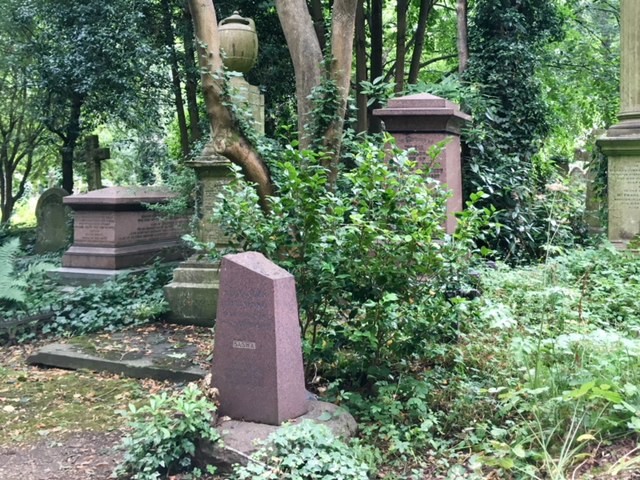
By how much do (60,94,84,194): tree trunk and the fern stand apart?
6781 millimetres

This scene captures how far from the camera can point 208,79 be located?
5367 mm

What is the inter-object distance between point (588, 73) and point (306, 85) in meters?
10.2

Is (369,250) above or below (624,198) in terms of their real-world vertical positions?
below

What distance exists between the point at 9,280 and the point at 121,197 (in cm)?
288

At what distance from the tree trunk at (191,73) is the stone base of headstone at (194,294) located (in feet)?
17.8

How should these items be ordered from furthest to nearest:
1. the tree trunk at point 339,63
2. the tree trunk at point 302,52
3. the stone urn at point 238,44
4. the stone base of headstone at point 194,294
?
the stone urn at point 238,44 < the stone base of headstone at point 194,294 < the tree trunk at point 302,52 < the tree trunk at point 339,63

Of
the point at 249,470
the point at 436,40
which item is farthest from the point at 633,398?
the point at 436,40

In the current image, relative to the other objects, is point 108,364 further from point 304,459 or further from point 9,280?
point 304,459

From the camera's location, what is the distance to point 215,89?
5395mm

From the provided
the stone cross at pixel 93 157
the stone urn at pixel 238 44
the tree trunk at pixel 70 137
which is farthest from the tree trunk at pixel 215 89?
the tree trunk at pixel 70 137

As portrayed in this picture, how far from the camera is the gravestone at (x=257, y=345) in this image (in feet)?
11.7

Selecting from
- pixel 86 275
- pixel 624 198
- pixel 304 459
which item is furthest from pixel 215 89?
pixel 624 198

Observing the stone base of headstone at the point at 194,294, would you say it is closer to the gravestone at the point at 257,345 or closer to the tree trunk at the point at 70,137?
the gravestone at the point at 257,345

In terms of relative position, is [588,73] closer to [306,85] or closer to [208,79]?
[306,85]
